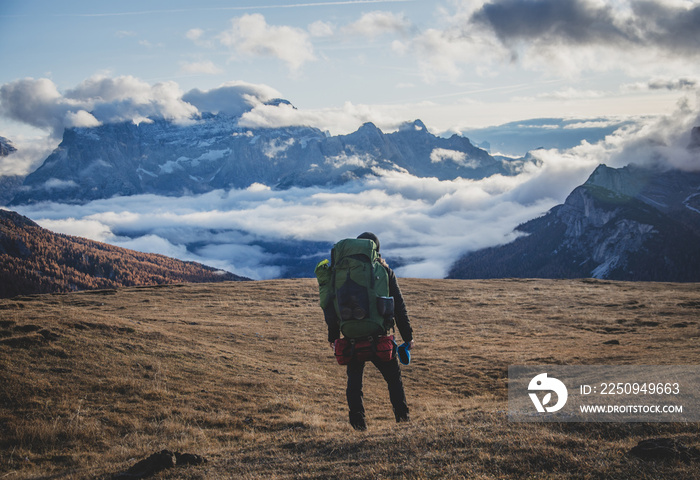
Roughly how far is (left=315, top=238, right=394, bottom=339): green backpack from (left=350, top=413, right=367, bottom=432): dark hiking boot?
2223 millimetres

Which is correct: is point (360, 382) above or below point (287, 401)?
above

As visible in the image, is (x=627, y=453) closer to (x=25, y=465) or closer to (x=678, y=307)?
(x=25, y=465)

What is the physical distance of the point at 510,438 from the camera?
852 centimetres

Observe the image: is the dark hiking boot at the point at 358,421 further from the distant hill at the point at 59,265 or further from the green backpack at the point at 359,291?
the distant hill at the point at 59,265

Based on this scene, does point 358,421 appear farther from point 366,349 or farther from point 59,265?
point 59,265

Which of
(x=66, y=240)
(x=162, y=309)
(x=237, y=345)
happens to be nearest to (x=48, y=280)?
→ (x=66, y=240)

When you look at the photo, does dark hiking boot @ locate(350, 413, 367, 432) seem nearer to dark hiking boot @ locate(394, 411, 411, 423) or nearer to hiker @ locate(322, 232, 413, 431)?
hiker @ locate(322, 232, 413, 431)

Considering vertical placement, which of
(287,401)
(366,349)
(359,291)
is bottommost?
(287,401)

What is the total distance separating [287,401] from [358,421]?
16.1ft

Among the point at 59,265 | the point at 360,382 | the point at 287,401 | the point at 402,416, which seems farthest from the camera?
the point at 59,265

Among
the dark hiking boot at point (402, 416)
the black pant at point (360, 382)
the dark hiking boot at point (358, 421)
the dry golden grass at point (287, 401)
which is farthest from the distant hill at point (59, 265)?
the dark hiking boot at point (402, 416)

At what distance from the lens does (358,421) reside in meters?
10.6

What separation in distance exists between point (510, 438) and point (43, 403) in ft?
41.7

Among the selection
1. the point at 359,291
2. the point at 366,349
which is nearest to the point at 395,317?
the point at 366,349
